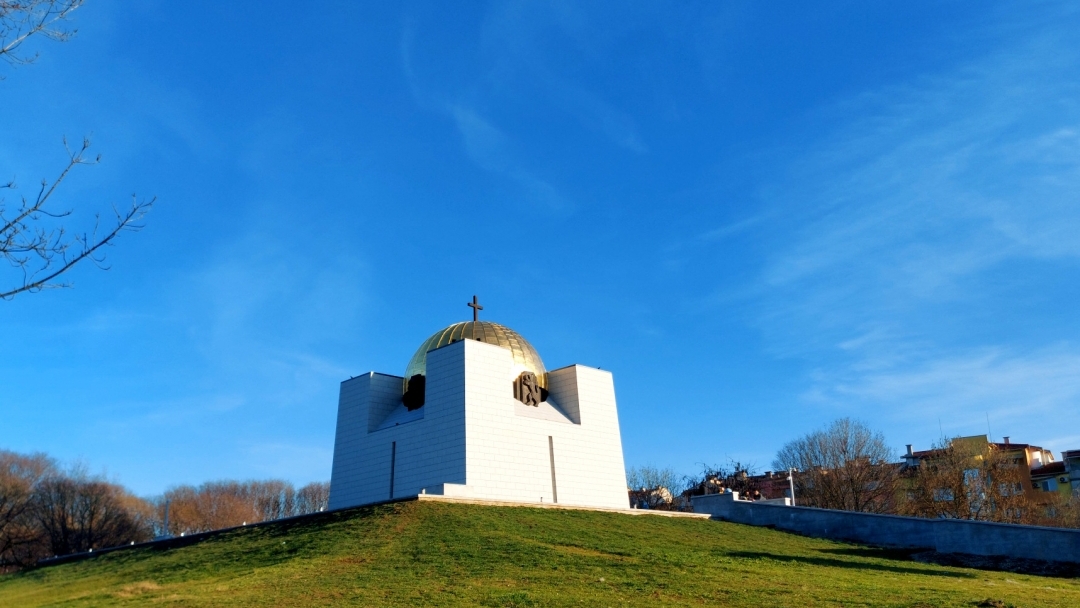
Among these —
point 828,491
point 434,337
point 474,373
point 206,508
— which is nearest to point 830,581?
point 474,373

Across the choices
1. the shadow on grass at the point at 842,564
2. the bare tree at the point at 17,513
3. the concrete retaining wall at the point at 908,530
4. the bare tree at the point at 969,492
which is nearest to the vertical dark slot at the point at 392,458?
the concrete retaining wall at the point at 908,530

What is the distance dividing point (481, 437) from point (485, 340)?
5724mm

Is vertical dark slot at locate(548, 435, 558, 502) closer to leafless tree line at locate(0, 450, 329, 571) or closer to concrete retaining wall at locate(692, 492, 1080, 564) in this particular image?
concrete retaining wall at locate(692, 492, 1080, 564)

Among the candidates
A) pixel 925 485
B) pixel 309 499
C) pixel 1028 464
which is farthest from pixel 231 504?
pixel 1028 464

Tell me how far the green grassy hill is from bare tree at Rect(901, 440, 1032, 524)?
15035 millimetres

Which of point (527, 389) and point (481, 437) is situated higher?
point (527, 389)

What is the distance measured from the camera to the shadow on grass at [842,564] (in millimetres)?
16797

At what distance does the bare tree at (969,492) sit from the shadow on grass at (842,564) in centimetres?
1915

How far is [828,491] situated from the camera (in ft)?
135

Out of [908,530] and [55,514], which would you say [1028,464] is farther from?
[55,514]

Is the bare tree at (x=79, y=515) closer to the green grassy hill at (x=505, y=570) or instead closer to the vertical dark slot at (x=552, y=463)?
the green grassy hill at (x=505, y=570)

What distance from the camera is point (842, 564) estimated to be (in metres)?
17.9

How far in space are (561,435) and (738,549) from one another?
13077mm

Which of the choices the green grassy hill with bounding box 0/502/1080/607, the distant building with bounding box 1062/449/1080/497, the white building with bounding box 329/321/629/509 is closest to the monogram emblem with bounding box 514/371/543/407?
the white building with bounding box 329/321/629/509
